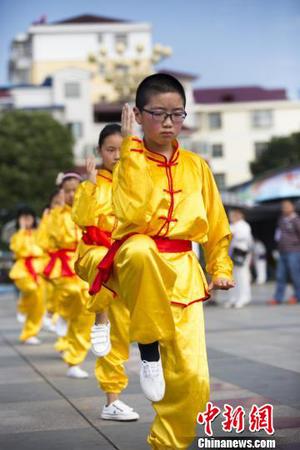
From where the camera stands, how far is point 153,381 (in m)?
4.60

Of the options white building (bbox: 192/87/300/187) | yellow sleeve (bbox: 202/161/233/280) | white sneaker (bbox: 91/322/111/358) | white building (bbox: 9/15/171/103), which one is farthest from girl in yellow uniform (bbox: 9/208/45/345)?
white building (bbox: 192/87/300/187)

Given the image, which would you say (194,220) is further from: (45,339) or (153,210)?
(45,339)

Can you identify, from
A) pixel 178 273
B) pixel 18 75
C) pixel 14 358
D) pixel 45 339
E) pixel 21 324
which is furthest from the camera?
pixel 18 75

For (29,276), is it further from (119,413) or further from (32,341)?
(119,413)

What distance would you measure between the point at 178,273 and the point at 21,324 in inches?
451

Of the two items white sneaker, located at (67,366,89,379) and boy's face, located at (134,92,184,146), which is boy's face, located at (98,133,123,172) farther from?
white sneaker, located at (67,366,89,379)

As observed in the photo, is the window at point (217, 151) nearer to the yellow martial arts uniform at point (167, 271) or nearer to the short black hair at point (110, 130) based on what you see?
the short black hair at point (110, 130)

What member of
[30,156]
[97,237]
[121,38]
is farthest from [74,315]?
[121,38]

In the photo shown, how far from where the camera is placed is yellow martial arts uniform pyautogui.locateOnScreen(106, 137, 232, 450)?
4609mm

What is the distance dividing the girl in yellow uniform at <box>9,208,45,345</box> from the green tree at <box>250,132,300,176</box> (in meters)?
60.6

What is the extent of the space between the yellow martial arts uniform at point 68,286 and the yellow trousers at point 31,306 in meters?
2.50

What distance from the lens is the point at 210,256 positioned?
509 centimetres

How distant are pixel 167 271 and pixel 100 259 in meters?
1.70

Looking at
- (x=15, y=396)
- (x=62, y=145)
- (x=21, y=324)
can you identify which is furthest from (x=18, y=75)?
(x=15, y=396)
